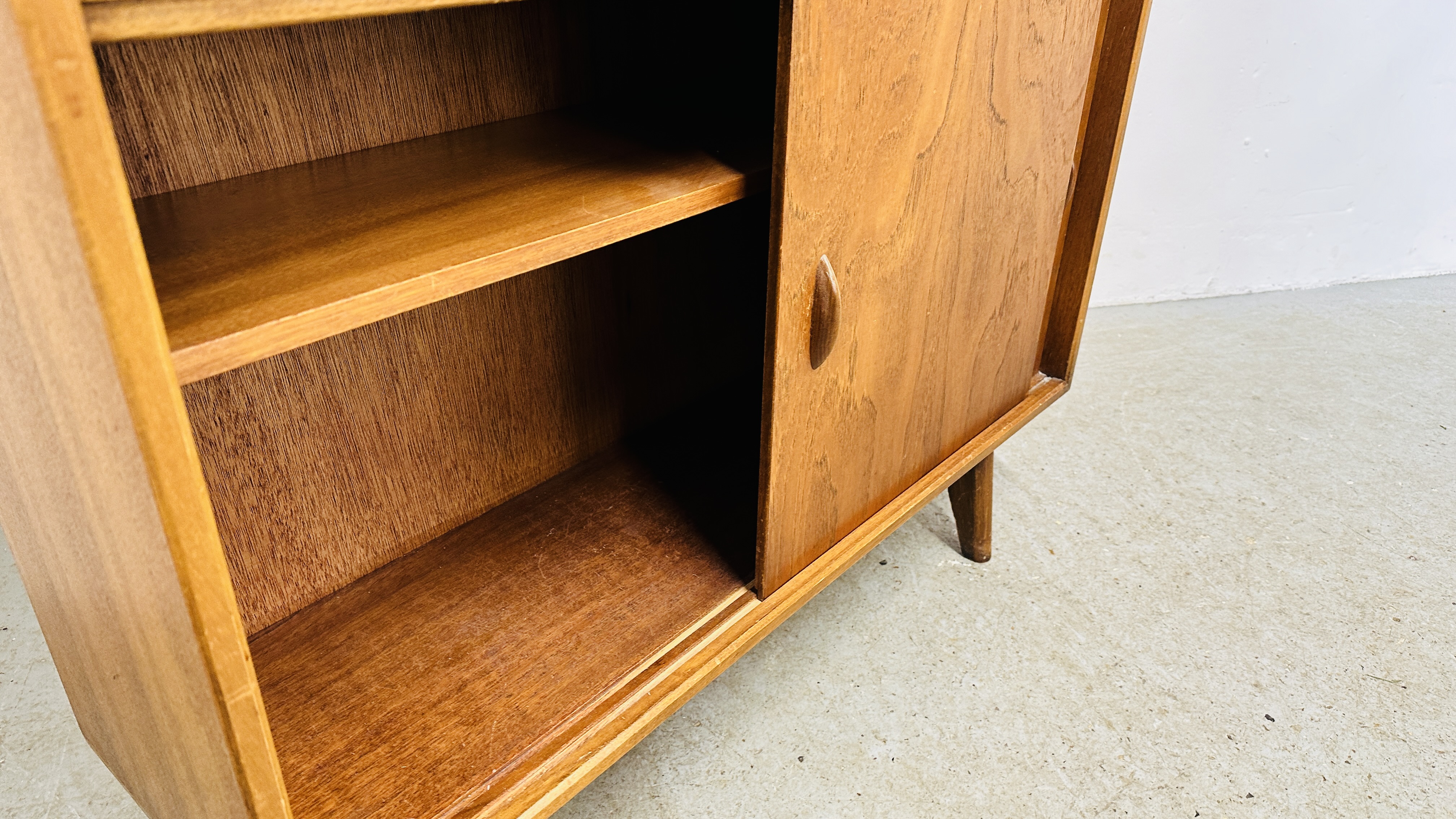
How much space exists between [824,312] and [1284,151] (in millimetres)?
Answer: 1547

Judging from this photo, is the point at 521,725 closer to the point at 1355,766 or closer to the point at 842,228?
the point at 842,228

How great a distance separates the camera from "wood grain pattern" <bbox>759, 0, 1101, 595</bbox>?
60cm

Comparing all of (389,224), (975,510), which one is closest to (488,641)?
(389,224)

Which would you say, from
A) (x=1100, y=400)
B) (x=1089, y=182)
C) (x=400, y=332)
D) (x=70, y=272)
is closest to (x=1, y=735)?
(x=400, y=332)

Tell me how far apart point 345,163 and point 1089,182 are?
692mm

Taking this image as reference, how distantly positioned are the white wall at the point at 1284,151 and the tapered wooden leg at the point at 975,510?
0.80m

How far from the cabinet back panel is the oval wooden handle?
29 centimetres

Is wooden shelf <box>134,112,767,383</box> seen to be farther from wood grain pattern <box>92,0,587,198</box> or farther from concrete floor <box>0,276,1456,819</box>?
concrete floor <box>0,276,1456,819</box>

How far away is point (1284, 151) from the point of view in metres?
1.78

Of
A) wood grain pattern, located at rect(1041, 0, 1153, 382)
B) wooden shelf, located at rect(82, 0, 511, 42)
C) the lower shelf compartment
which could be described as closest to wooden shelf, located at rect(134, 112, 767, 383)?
wooden shelf, located at rect(82, 0, 511, 42)

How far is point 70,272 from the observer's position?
34cm

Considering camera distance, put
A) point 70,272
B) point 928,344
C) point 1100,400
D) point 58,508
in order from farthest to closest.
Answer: point 1100,400 → point 928,344 → point 58,508 → point 70,272

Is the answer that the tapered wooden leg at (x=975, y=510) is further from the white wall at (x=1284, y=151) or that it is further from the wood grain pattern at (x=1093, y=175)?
the white wall at (x=1284, y=151)

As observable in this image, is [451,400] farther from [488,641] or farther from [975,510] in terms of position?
[975,510]
